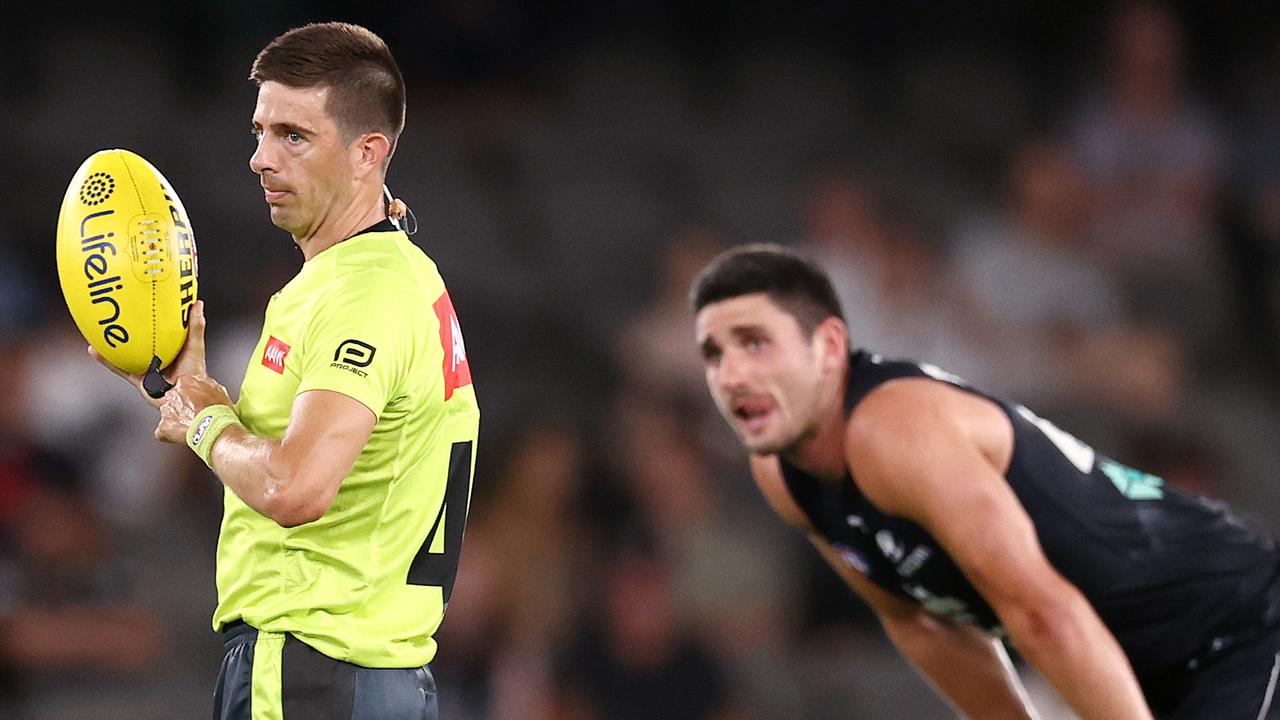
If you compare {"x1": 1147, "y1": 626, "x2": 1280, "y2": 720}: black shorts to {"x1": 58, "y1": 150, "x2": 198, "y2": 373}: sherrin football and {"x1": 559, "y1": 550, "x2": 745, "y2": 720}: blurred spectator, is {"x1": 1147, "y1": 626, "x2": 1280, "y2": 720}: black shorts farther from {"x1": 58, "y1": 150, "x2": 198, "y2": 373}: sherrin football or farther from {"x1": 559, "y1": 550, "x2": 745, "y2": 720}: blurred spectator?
{"x1": 58, "y1": 150, "x2": 198, "y2": 373}: sherrin football

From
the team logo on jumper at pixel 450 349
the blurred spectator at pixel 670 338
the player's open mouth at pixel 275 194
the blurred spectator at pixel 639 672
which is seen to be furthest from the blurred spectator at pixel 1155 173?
the player's open mouth at pixel 275 194

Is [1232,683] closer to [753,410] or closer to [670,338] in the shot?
[753,410]

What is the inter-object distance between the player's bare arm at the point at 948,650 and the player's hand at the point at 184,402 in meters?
1.86

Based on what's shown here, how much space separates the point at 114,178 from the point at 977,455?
203cm

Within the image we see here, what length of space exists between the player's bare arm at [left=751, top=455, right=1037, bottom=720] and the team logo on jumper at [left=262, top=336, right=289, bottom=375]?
1.86 meters

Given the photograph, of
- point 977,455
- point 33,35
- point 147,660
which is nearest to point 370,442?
point 977,455

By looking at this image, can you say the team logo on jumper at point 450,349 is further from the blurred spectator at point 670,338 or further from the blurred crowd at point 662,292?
the blurred spectator at point 670,338

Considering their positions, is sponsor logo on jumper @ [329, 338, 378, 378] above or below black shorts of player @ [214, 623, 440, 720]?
above

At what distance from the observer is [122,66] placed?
28.8ft

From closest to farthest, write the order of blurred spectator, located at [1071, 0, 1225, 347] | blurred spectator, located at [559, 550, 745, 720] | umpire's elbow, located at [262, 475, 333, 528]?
umpire's elbow, located at [262, 475, 333, 528] → blurred spectator, located at [559, 550, 745, 720] → blurred spectator, located at [1071, 0, 1225, 347]

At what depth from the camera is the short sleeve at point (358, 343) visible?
8.87 feet

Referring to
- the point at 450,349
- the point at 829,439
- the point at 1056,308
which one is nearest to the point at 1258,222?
the point at 1056,308

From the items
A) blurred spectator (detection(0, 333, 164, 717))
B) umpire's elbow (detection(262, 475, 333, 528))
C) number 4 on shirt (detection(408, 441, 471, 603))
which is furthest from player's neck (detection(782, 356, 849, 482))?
blurred spectator (detection(0, 333, 164, 717))

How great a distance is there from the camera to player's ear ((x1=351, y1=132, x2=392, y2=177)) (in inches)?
117
